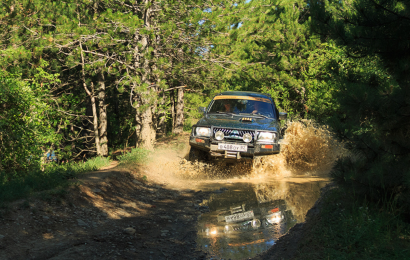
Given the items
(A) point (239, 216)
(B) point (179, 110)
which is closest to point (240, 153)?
(A) point (239, 216)

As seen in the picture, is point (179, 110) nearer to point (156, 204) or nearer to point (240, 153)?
point (240, 153)

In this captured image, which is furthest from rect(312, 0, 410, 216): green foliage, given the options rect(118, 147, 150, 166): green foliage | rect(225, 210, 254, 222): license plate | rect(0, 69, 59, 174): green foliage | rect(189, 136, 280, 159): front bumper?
rect(0, 69, 59, 174): green foliage

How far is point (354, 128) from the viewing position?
14.1 ft

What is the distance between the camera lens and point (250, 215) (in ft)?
19.2

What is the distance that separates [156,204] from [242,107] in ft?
12.9

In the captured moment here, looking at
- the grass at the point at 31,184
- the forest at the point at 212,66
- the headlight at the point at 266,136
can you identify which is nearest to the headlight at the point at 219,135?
the headlight at the point at 266,136

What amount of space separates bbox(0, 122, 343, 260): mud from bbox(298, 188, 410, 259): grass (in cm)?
68

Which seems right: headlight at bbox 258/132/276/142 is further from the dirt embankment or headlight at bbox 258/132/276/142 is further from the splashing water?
the dirt embankment

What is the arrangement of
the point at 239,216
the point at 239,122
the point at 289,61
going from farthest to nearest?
the point at 289,61 < the point at 239,122 < the point at 239,216

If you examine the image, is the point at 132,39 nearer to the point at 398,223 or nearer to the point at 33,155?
the point at 33,155

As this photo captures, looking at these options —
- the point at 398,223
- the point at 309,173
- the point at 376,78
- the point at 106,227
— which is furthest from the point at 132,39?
the point at 398,223

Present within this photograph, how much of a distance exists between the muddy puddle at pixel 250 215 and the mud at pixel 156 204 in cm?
2

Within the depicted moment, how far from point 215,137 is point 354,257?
5304mm

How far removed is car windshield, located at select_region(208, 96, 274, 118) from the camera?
967 centimetres
